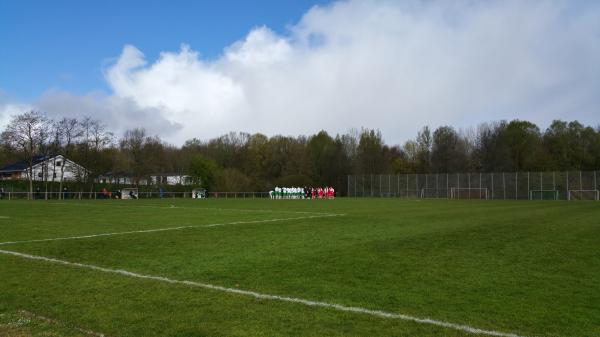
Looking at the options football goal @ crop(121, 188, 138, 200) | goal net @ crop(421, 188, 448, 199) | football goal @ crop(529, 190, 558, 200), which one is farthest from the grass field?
goal net @ crop(421, 188, 448, 199)

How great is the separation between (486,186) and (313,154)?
1222 inches

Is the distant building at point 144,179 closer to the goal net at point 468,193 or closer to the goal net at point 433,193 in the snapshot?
the goal net at point 433,193

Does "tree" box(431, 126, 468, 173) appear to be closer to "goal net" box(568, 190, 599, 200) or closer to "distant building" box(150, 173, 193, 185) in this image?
"goal net" box(568, 190, 599, 200)

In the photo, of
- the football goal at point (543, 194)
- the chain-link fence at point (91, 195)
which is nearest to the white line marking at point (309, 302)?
the chain-link fence at point (91, 195)

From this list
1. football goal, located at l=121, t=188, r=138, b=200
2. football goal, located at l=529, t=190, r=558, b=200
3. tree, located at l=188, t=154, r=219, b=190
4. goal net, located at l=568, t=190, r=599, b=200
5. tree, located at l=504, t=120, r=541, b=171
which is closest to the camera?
goal net, located at l=568, t=190, r=599, b=200

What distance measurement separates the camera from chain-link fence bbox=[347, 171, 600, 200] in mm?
57938

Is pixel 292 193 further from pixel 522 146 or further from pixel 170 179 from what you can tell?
pixel 170 179

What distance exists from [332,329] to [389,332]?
64cm

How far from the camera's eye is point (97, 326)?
554cm

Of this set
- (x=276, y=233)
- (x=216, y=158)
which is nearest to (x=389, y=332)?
(x=276, y=233)

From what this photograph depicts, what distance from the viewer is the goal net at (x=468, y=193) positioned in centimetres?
6431

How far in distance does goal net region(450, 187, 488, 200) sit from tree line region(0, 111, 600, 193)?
14.1 m

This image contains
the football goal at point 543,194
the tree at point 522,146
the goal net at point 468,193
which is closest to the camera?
the football goal at point 543,194

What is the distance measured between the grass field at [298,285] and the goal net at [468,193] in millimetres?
52244
